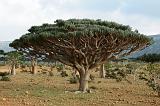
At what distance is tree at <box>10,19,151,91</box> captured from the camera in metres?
24.7

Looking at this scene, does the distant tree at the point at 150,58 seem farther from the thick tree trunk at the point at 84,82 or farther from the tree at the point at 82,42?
the thick tree trunk at the point at 84,82

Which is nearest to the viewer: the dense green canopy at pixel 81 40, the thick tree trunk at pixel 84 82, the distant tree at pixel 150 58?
the dense green canopy at pixel 81 40

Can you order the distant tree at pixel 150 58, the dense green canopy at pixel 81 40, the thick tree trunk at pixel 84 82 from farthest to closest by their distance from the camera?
the distant tree at pixel 150 58 → the thick tree trunk at pixel 84 82 → the dense green canopy at pixel 81 40

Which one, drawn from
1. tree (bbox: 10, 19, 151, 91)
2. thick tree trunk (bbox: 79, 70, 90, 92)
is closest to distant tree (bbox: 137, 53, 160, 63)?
tree (bbox: 10, 19, 151, 91)

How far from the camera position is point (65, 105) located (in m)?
19.0

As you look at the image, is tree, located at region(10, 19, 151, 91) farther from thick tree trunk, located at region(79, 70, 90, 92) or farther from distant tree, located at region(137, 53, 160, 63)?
distant tree, located at region(137, 53, 160, 63)

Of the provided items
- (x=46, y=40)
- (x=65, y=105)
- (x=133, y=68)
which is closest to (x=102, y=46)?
(x=46, y=40)

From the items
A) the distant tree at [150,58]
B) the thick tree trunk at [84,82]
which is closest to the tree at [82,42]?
the thick tree trunk at [84,82]

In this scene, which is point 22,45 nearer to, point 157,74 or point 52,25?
point 52,25

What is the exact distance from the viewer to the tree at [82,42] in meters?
24.7

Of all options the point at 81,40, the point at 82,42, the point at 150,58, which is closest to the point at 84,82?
the point at 82,42

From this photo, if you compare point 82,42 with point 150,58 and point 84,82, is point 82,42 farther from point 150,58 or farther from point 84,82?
point 150,58

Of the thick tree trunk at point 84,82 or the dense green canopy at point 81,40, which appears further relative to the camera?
the thick tree trunk at point 84,82

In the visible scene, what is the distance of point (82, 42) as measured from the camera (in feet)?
84.0
